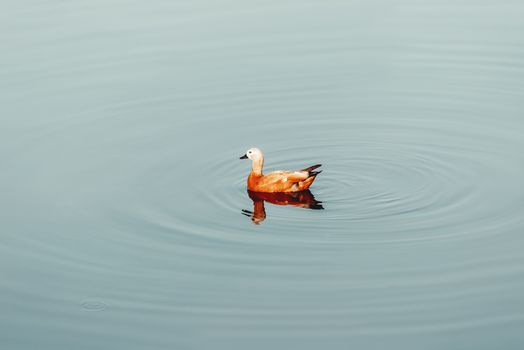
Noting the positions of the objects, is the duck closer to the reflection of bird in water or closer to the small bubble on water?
the reflection of bird in water

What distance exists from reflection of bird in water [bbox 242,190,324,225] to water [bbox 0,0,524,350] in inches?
7.5

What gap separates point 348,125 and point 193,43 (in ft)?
23.0

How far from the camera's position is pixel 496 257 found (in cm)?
1459

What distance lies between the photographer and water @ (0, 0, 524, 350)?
13422 mm

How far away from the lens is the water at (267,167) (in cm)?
1342

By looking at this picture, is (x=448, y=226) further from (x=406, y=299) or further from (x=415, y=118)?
(x=415, y=118)

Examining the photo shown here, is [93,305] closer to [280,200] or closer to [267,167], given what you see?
[280,200]

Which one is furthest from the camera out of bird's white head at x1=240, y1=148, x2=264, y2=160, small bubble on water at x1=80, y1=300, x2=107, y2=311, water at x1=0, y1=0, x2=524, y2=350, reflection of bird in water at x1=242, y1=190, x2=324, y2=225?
bird's white head at x1=240, y1=148, x2=264, y2=160

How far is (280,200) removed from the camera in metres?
18.0

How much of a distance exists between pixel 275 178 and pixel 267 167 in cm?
129

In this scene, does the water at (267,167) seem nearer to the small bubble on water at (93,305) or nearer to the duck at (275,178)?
the small bubble on water at (93,305)

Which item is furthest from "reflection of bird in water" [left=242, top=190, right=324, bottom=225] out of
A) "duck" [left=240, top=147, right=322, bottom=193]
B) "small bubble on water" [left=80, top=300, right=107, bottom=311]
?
"small bubble on water" [left=80, top=300, right=107, bottom=311]

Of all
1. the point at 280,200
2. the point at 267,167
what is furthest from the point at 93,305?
the point at 267,167

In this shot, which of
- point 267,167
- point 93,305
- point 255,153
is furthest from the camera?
point 267,167
